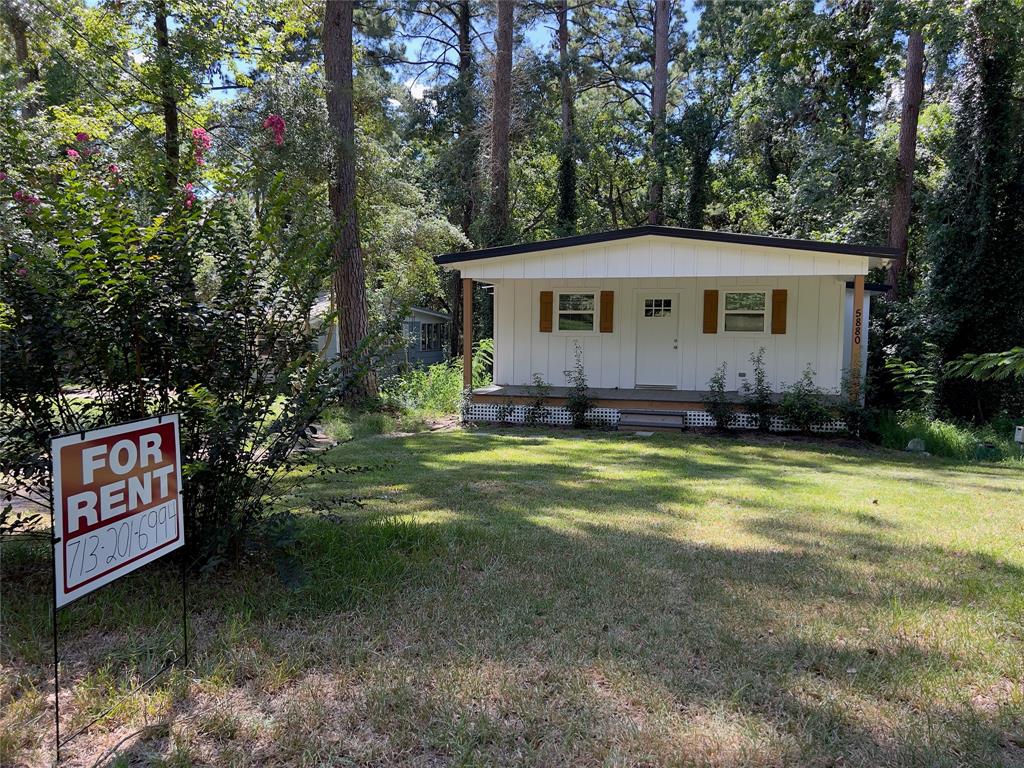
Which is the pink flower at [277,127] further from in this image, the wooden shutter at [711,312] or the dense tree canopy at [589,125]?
the wooden shutter at [711,312]

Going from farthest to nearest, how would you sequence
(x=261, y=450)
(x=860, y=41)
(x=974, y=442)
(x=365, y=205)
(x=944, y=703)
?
(x=860, y=41) → (x=365, y=205) → (x=974, y=442) → (x=261, y=450) → (x=944, y=703)

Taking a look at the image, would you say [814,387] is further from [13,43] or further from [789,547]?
[13,43]

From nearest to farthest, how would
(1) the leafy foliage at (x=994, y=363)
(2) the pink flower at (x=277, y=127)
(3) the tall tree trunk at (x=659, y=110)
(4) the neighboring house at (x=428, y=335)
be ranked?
(1) the leafy foliage at (x=994, y=363), (2) the pink flower at (x=277, y=127), (3) the tall tree trunk at (x=659, y=110), (4) the neighboring house at (x=428, y=335)

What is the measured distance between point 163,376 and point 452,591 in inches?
68.6

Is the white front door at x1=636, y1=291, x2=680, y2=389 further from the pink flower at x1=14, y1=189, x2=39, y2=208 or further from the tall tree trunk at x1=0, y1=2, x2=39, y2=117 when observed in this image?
the tall tree trunk at x1=0, y1=2, x2=39, y2=117

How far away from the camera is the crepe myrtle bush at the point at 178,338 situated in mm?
2904

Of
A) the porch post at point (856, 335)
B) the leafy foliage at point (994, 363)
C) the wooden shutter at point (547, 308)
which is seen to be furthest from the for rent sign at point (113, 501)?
the wooden shutter at point (547, 308)

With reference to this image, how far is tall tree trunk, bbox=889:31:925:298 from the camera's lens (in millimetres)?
13781

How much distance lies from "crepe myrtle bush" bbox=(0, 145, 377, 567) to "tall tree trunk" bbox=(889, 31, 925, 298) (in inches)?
549

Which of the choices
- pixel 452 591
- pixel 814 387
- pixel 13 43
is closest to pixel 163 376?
pixel 452 591

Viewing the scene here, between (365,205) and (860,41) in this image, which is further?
(860,41)

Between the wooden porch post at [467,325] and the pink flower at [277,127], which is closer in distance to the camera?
the pink flower at [277,127]

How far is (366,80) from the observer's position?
14.0 metres

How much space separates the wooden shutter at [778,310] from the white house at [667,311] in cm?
2
